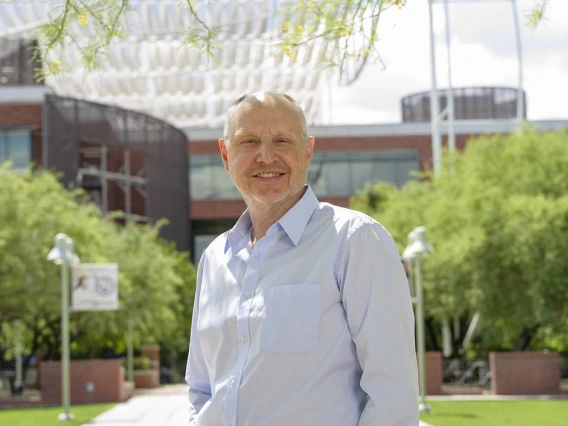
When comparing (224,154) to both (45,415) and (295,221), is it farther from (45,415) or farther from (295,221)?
(45,415)

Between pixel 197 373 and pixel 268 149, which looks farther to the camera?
pixel 197 373

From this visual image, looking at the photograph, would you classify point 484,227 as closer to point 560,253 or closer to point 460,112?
point 560,253

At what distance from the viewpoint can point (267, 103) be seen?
11.8ft

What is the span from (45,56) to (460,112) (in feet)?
225

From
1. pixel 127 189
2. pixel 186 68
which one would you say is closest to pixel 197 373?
pixel 127 189

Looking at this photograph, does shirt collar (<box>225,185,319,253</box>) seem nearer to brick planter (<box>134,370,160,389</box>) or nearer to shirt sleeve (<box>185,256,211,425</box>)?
shirt sleeve (<box>185,256,211,425</box>)

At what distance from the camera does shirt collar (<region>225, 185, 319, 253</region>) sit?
3508 mm

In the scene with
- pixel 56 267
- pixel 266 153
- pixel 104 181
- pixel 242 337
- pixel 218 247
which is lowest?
pixel 242 337

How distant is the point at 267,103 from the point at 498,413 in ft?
68.5

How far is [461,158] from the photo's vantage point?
37.4 metres

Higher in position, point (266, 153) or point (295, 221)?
point (266, 153)

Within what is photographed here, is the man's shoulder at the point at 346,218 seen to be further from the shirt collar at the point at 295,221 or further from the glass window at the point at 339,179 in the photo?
the glass window at the point at 339,179

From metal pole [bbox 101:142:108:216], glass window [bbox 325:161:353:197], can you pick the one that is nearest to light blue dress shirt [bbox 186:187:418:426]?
metal pole [bbox 101:142:108:216]

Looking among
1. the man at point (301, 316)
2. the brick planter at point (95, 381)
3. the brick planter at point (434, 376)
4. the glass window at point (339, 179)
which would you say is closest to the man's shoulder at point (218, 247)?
the man at point (301, 316)
